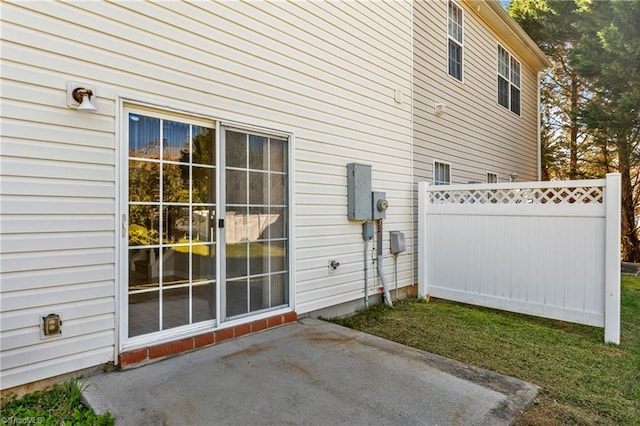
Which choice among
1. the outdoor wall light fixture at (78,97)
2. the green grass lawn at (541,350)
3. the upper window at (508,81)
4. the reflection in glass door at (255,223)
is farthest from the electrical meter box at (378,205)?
the upper window at (508,81)

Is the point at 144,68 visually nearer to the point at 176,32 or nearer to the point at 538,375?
the point at 176,32

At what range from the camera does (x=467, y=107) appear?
7586 millimetres

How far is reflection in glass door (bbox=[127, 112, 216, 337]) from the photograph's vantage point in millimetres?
2871

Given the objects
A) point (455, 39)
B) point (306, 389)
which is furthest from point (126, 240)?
point (455, 39)

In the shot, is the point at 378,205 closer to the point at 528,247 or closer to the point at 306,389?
the point at 528,247

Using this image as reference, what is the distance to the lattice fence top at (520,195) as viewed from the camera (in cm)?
412

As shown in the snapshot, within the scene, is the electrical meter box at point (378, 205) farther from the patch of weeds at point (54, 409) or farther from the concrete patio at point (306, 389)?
the patch of weeds at point (54, 409)

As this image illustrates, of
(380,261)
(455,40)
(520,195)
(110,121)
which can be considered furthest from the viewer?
(455,40)

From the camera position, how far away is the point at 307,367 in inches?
112

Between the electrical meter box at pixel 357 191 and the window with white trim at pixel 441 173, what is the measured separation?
242 cm

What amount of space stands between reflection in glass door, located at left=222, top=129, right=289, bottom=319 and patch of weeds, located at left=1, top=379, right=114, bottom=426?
1305 mm

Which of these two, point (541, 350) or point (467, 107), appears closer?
point (541, 350)

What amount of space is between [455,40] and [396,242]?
4518mm

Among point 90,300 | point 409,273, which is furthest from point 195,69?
point 409,273
